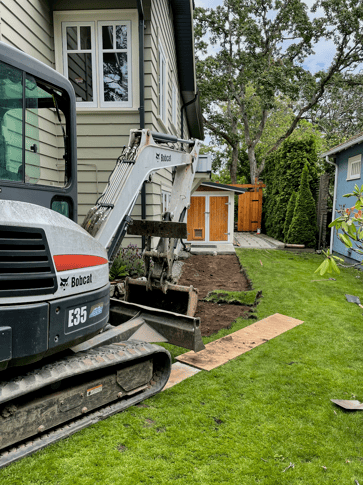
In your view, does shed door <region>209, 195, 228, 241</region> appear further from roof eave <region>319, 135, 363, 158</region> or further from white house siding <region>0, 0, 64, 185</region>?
white house siding <region>0, 0, 64, 185</region>

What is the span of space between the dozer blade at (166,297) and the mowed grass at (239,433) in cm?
62

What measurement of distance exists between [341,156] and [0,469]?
14.3 meters

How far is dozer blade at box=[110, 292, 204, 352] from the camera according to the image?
4.25m

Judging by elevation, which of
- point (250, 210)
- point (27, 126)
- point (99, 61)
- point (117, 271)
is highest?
point (99, 61)

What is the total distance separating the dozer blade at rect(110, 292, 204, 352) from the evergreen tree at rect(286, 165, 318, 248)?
1200 centimetres

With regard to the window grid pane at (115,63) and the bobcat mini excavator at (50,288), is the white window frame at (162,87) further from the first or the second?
the bobcat mini excavator at (50,288)

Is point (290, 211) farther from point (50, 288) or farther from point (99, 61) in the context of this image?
point (50, 288)

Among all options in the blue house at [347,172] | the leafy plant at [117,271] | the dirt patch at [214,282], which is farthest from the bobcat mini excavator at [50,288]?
the blue house at [347,172]

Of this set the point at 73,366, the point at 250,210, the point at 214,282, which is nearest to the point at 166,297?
the point at 73,366

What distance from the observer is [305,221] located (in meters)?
15.3

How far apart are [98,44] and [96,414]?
279 inches

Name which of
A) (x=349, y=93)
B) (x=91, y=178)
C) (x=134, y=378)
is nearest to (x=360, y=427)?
(x=134, y=378)

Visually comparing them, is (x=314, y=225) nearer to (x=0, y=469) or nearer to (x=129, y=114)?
(x=129, y=114)

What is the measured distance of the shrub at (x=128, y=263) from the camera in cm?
748
